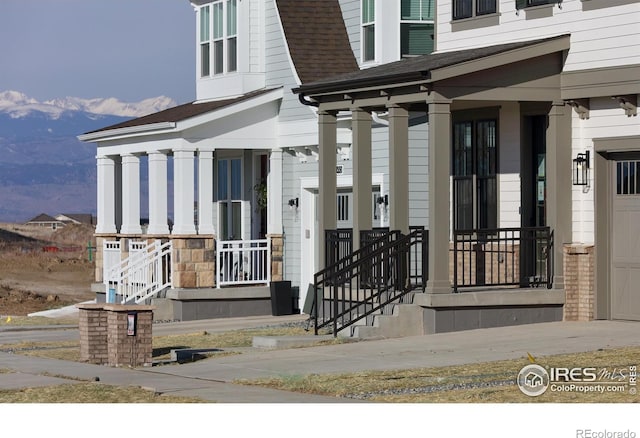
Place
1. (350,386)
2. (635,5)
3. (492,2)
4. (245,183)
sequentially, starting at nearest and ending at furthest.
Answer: (350,386)
(635,5)
(492,2)
(245,183)

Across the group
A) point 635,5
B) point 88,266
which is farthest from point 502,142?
point 88,266

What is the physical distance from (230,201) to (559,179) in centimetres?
1091

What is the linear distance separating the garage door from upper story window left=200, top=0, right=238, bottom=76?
34.8 ft

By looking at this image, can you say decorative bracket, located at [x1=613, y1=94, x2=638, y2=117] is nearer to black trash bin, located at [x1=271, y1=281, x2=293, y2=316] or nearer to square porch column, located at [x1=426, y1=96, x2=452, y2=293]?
square porch column, located at [x1=426, y1=96, x2=452, y2=293]

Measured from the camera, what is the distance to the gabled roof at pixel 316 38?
94.0ft

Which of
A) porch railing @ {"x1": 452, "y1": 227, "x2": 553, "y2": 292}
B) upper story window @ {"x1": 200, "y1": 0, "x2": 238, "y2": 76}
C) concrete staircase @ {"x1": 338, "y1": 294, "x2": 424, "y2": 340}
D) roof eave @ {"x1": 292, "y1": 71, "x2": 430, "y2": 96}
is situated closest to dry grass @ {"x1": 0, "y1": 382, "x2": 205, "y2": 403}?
concrete staircase @ {"x1": 338, "y1": 294, "x2": 424, "y2": 340}

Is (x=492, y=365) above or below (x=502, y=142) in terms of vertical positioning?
below

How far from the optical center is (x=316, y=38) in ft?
95.4

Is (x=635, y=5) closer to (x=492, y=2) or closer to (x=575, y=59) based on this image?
(x=575, y=59)

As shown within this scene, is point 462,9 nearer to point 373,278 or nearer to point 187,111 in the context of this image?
point 373,278

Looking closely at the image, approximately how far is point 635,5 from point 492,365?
6.37m

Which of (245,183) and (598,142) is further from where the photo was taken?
(245,183)

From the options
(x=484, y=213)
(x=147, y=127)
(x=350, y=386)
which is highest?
(x=147, y=127)

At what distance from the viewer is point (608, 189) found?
2264 cm
